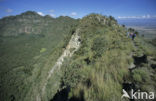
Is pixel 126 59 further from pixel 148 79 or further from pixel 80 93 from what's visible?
pixel 80 93

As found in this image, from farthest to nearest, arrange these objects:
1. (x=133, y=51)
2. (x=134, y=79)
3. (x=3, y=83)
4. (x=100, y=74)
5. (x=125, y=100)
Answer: (x=3, y=83)
(x=133, y=51)
(x=100, y=74)
(x=134, y=79)
(x=125, y=100)

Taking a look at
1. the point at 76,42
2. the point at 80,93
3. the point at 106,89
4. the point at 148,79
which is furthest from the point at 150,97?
the point at 76,42

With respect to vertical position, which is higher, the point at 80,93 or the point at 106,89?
the point at 106,89

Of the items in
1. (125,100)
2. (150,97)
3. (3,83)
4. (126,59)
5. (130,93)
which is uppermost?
(126,59)

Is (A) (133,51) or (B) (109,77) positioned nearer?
(B) (109,77)

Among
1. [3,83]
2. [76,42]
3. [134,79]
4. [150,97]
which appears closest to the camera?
[150,97]

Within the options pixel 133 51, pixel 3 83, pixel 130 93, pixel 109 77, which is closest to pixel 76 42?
pixel 133 51

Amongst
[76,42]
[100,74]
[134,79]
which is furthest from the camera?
[76,42]

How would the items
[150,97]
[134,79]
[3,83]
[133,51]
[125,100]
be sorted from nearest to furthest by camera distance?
[150,97] < [125,100] < [134,79] < [133,51] < [3,83]

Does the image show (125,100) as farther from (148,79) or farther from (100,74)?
(100,74)
